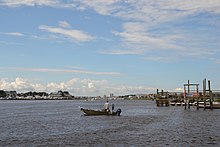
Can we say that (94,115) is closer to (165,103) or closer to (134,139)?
(134,139)

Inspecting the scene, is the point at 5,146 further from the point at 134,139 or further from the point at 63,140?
the point at 134,139

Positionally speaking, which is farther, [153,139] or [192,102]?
[192,102]

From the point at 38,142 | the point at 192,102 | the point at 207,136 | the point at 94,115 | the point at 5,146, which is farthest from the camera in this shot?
the point at 192,102

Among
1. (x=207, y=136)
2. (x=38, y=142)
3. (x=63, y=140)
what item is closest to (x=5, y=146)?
(x=38, y=142)

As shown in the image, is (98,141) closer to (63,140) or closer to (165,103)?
(63,140)

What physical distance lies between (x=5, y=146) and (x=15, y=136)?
7902 millimetres

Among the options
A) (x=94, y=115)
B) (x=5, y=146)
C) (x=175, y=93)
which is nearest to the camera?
(x=5, y=146)

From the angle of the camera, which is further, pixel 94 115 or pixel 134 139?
pixel 94 115

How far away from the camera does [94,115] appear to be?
7381cm

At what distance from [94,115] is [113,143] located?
3907 cm

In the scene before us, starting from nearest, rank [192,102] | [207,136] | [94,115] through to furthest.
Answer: [207,136]
[94,115]
[192,102]

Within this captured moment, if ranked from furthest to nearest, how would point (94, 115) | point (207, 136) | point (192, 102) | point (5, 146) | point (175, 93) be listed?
point (175, 93)
point (192, 102)
point (94, 115)
point (207, 136)
point (5, 146)

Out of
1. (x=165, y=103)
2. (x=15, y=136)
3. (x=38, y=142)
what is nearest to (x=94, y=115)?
(x=15, y=136)

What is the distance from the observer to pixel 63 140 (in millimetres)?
37719
